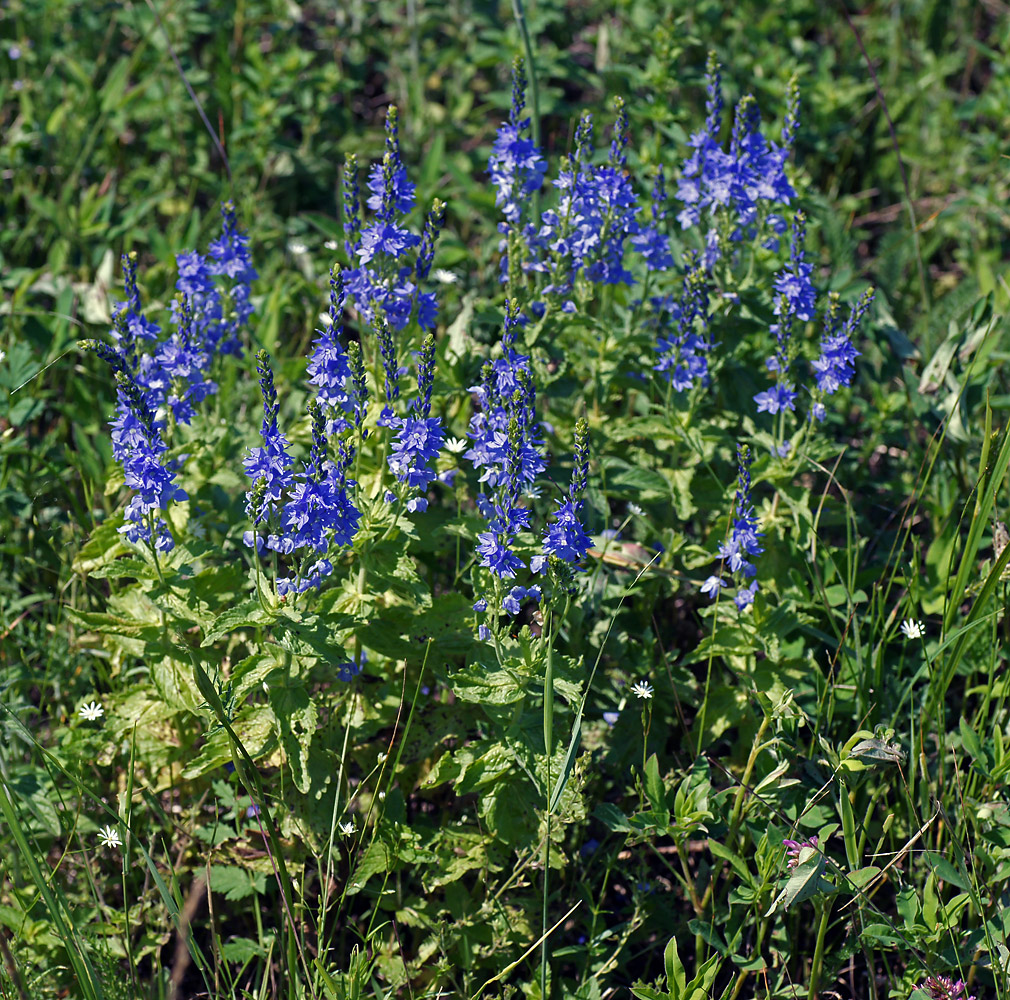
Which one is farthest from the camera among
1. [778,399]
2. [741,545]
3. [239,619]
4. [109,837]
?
[778,399]

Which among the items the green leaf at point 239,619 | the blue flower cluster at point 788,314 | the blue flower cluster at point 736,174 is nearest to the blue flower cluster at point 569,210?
the blue flower cluster at point 736,174

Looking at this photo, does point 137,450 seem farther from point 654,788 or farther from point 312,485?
point 654,788

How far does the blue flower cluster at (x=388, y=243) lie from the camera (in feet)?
10.7

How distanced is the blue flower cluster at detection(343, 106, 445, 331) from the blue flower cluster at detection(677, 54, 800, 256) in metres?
0.97

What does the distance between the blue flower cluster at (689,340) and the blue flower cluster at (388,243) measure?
0.81 m

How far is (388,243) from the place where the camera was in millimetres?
3264

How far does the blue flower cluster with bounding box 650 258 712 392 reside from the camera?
351 cm

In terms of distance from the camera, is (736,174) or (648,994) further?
(736,174)

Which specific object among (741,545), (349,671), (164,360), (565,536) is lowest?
(349,671)

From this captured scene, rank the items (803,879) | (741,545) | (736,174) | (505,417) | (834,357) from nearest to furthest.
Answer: (803,879)
(505,417)
(741,545)
(834,357)
(736,174)

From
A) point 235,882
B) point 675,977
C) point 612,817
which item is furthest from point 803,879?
point 235,882

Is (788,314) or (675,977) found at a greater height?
(788,314)

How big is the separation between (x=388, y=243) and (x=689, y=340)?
1092mm

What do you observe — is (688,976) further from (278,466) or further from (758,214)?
(758,214)
